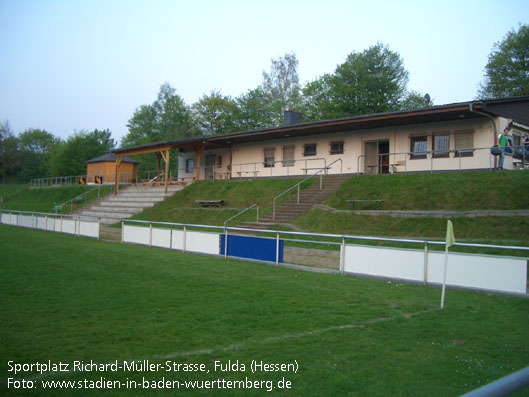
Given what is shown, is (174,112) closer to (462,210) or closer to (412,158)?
(412,158)

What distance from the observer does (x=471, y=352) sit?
5438mm

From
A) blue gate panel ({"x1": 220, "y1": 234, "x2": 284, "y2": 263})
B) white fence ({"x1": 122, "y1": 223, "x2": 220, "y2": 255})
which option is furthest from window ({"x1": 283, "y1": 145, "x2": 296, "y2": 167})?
blue gate panel ({"x1": 220, "y1": 234, "x2": 284, "y2": 263})

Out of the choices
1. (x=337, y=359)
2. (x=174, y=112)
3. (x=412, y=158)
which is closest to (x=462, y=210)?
(x=412, y=158)

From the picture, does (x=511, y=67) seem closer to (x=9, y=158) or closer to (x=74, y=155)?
(x=74, y=155)

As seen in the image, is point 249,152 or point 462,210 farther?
point 249,152

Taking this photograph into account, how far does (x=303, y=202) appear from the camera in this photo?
2225cm

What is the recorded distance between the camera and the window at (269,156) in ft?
102

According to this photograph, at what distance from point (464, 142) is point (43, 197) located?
146 ft

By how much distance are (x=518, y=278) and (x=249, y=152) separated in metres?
25.7

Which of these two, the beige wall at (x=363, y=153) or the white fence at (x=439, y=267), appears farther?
the beige wall at (x=363, y=153)

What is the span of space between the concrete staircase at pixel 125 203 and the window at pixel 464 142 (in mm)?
19722

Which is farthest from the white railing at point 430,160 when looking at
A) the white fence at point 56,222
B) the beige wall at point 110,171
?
the beige wall at point 110,171

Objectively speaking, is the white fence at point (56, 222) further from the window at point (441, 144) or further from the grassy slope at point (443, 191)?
the window at point (441, 144)

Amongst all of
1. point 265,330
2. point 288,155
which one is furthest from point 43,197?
point 265,330
